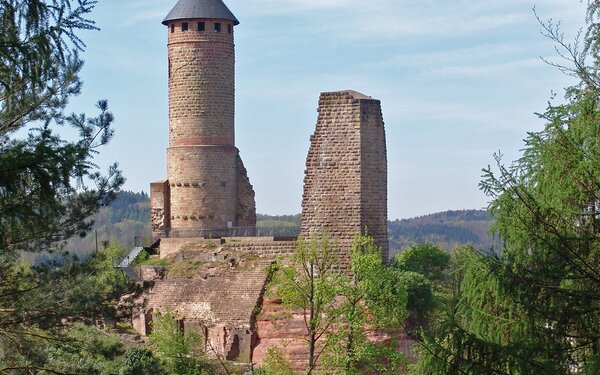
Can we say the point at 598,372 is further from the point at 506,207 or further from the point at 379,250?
the point at 379,250

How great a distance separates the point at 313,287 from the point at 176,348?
3.39 metres

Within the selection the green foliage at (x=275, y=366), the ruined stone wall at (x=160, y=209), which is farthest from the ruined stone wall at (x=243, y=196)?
the green foliage at (x=275, y=366)

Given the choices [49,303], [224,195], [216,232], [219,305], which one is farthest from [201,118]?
[49,303]

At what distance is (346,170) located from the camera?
3272cm

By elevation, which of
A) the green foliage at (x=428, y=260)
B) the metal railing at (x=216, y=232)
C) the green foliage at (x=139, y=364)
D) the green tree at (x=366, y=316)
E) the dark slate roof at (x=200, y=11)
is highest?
the dark slate roof at (x=200, y=11)

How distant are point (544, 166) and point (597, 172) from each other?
96.5 inches

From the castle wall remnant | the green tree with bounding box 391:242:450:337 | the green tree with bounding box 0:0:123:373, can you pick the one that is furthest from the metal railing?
the green tree with bounding box 0:0:123:373

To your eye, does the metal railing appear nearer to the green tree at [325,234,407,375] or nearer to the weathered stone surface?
the weathered stone surface

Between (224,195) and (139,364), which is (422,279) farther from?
(139,364)

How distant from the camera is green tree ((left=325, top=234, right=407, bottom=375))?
1155 inches

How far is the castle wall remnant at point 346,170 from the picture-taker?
32.6 m

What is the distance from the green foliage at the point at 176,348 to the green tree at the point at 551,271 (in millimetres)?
14337

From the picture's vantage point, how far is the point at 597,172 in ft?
47.3

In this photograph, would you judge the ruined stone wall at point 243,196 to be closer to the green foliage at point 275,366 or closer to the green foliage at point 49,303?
the green foliage at point 275,366
